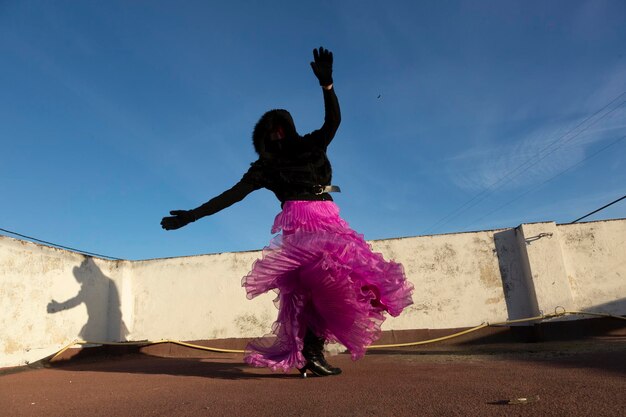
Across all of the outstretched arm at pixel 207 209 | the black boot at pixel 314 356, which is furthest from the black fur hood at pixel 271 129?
the black boot at pixel 314 356

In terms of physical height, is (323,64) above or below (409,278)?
above

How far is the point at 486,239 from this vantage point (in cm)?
733

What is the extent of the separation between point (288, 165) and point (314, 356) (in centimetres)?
148

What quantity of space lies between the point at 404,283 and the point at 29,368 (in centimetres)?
495

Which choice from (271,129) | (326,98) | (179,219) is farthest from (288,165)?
(179,219)

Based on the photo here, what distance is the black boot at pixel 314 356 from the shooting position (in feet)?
10.7

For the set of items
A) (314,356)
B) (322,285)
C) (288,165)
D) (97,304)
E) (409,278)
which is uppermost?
(288,165)

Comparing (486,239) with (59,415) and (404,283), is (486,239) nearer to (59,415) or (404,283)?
(404,283)

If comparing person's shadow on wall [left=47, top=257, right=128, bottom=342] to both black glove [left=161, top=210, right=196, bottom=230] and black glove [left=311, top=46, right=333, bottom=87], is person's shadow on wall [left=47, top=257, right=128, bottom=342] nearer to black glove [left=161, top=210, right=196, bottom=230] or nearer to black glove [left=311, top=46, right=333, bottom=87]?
black glove [left=161, top=210, right=196, bottom=230]

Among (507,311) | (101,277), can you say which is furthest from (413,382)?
(101,277)

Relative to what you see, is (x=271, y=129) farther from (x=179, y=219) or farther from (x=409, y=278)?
(x=409, y=278)

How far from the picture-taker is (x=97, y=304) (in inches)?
285

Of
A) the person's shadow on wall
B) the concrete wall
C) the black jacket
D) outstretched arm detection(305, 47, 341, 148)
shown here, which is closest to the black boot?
the black jacket

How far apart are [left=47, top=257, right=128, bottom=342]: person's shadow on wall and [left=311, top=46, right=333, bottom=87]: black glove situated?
17.4 ft
